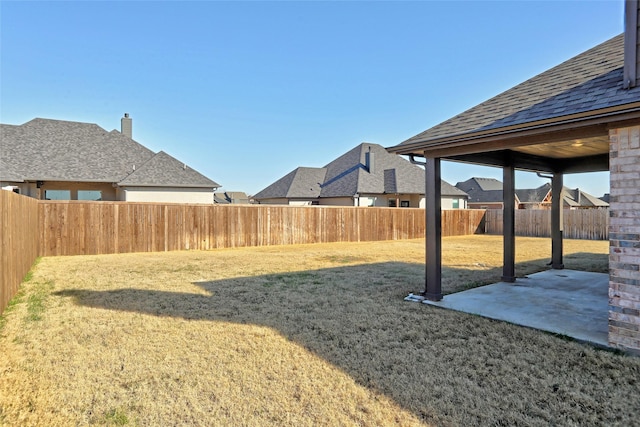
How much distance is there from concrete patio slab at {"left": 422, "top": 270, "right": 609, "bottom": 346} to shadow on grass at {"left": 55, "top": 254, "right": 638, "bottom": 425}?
39cm

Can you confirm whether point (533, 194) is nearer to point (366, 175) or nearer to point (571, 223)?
point (571, 223)

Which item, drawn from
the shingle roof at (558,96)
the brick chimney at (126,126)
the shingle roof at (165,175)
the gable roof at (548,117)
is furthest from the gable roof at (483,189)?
the shingle roof at (558,96)

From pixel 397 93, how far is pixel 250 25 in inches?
315

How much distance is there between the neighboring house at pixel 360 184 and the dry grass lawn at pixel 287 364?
19346 mm

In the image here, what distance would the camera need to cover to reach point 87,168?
18.8m

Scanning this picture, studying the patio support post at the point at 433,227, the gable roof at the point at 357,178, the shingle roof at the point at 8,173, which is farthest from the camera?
the gable roof at the point at 357,178

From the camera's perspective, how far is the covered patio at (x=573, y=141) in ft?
12.4

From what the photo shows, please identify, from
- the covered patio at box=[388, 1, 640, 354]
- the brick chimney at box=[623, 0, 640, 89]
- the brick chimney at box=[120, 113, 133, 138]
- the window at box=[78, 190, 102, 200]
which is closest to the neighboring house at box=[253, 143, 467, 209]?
the brick chimney at box=[120, 113, 133, 138]

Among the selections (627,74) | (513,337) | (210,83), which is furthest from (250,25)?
(513,337)

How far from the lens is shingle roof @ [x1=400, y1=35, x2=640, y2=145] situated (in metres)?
4.23

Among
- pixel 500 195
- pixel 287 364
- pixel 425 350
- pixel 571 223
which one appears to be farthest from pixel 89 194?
pixel 500 195

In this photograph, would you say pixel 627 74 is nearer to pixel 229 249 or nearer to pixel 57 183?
pixel 229 249

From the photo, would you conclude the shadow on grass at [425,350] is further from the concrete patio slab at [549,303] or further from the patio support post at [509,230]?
the patio support post at [509,230]

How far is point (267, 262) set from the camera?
433 inches
